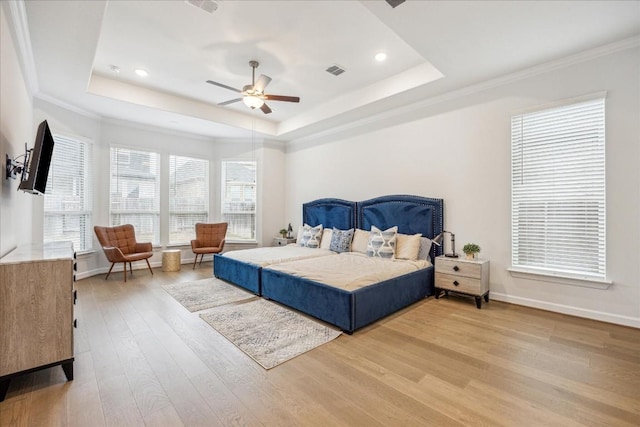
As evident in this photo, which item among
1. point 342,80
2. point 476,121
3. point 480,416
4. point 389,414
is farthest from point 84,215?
point 476,121

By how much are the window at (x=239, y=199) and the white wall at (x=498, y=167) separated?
7.38 feet

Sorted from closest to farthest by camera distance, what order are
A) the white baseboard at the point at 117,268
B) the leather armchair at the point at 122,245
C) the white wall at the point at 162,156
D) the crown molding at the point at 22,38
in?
1. the crown molding at the point at 22,38
2. the white wall at the point at 162,156
3. the leather armchair at the point at 122,245
4. the white baseboard at the point at 117,268

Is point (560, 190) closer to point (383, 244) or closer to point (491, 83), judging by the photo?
point (491, 83)

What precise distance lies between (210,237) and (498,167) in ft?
18.4

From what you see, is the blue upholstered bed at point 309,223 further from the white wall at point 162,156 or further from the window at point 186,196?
the window at point 186,196

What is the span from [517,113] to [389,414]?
3810 mm

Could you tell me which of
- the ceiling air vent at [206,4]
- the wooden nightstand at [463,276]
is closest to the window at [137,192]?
the ceiling air vent at [206,4]

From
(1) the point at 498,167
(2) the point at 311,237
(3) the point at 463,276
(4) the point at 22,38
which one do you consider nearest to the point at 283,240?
(2) the point at 311,237

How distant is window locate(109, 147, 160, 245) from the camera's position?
18.6 ft

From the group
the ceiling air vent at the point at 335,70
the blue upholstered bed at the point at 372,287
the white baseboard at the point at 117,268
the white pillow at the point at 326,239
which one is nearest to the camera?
the blue upholstered bed at the point at 372,287

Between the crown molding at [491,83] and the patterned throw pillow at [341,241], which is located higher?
the crown molding at [491,83]

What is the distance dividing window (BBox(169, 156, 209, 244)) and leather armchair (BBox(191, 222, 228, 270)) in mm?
410

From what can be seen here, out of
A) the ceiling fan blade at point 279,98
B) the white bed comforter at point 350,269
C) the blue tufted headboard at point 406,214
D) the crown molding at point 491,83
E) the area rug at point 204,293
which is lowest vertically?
the area rug at point 204,293

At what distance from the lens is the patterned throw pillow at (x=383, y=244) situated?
4375mm
